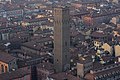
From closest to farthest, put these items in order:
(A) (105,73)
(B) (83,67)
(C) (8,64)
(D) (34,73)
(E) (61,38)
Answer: (B) (83,67)
(A) (105,73)
(D) (34,73)
(E) (61,38)
(C) (8,64)

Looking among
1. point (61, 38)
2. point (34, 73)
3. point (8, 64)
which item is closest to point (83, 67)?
point (61, 38)

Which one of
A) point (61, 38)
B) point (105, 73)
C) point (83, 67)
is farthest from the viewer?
point (61, 38)

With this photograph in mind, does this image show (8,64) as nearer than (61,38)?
No

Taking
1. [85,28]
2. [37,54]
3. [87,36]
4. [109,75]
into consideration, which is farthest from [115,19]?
[109,75]

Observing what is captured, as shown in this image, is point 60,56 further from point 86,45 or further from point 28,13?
point 28,13

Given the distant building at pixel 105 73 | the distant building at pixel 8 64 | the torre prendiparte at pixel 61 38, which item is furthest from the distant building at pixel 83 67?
the distant building at pixel 8 64

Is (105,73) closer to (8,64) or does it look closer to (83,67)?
(83,67)

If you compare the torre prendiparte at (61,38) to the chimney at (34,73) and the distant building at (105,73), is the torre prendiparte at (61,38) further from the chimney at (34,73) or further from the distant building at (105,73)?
the distant building at (105,73)

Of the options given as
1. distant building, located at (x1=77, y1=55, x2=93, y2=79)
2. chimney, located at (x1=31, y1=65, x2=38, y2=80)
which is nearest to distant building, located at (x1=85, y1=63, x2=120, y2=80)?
distant building, located at (x1=77, y1=55, x2=93, y2=79)

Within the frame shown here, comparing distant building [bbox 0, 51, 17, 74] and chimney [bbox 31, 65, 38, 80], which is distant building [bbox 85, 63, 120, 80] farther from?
distant building [bbox 0, 51, 17, 74]
